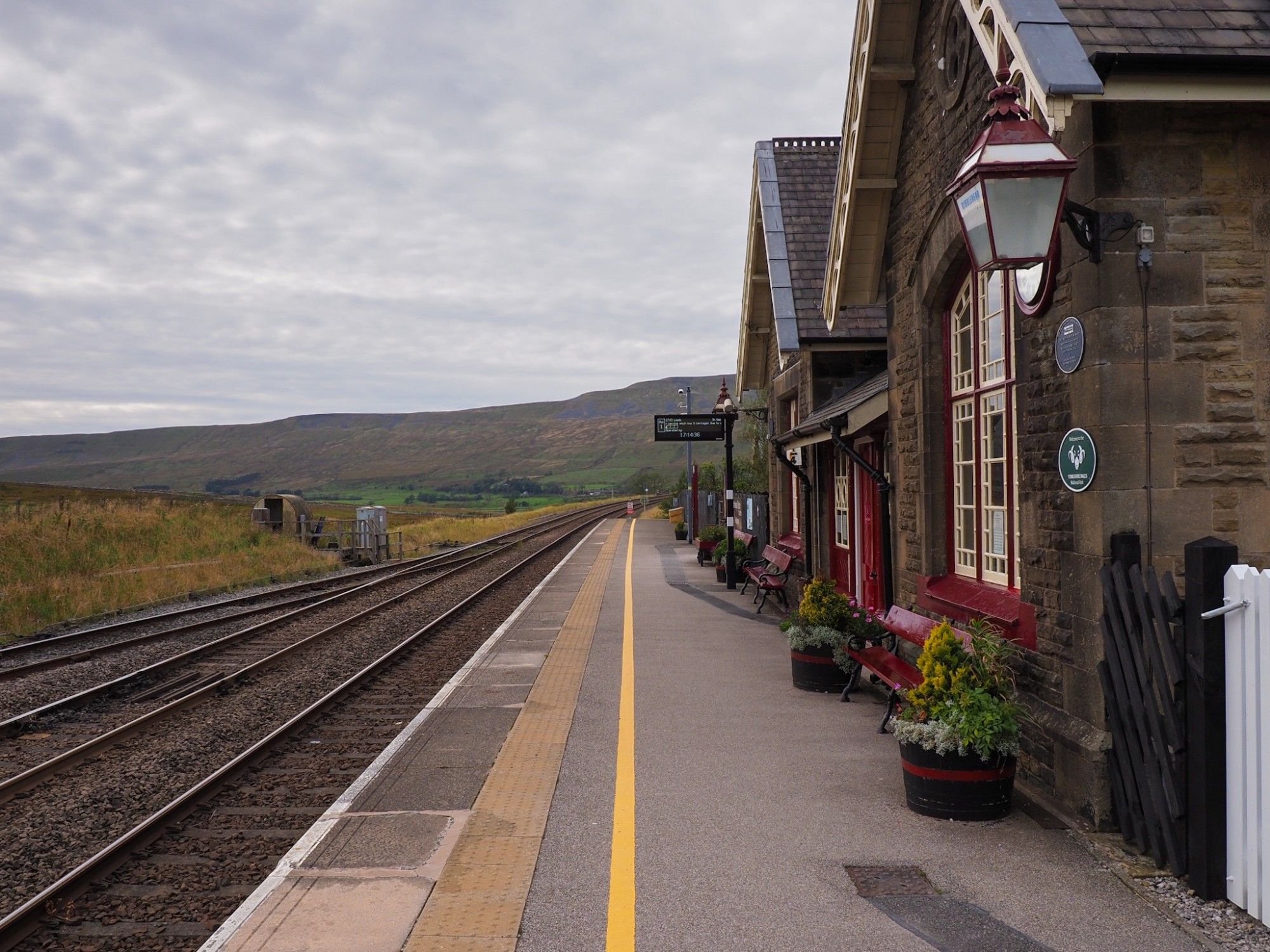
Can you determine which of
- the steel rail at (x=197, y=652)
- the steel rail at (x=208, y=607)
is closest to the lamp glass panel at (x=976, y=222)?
the steel rail at (x=197, y=652)

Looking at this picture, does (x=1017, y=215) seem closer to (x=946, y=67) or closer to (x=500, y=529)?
(x=946, y=67)

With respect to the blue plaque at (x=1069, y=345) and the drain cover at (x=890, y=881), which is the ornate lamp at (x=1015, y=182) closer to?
the blue plaque at (x=1069, y=345)

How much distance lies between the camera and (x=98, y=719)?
10.2 metres

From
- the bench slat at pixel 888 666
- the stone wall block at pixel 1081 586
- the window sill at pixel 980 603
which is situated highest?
the stone wall block at pixel 1081 586

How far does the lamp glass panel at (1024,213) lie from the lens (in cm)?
546

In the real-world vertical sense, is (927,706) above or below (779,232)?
below

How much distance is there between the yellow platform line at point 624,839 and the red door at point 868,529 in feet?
11.3

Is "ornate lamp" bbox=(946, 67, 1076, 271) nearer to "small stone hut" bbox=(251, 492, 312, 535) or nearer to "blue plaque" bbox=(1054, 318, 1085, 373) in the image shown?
"blue plaque" bbox=(1054, 318, 1085, 373)

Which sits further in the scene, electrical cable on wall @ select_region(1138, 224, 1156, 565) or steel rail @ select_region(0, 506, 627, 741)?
steel rail @ select_region(0, 506, 627, 741)

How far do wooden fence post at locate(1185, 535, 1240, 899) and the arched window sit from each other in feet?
8.43

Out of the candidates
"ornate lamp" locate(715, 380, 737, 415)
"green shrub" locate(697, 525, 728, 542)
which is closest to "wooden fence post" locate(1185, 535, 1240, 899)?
"ornate lamp" locate(715, 380, 737, 415)

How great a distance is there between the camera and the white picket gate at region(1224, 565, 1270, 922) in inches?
166

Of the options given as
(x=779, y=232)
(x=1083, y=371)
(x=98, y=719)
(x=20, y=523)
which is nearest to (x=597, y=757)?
(x=1083, y=371)

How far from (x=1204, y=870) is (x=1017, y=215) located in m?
3.28
